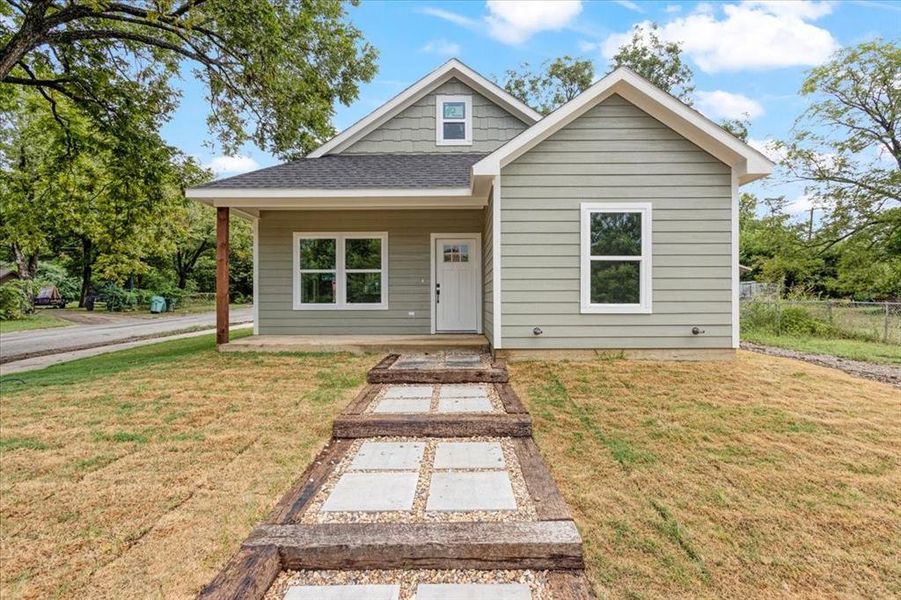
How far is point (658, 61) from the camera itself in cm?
2017

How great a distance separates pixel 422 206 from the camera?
8.45m

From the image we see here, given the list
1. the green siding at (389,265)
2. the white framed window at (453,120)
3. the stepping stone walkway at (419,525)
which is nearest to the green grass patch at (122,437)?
the stepping stone walkway at (419,525)

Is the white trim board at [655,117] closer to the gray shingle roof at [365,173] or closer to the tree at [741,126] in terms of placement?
the gray shingle roof at [365,173]

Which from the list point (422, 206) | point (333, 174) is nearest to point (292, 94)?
point (333, 174)

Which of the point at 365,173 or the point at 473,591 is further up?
the point at 365,173

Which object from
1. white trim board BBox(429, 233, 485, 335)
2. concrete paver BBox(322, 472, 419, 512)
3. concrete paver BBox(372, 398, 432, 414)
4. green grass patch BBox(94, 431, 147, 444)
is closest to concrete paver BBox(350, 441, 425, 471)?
A: concrete paver BBox(322, 472, 419, 512)

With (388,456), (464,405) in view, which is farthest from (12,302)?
(388,456)

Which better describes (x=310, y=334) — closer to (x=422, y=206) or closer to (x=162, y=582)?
(x=422, y=206)

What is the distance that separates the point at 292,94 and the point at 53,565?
1064 cm

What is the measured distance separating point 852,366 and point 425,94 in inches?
376

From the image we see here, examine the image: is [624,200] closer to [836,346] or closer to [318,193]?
[318,193]

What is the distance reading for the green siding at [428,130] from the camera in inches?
392

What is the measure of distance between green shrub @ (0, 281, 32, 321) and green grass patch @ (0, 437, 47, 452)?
19025 millimetres

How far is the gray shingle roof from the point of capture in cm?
766
